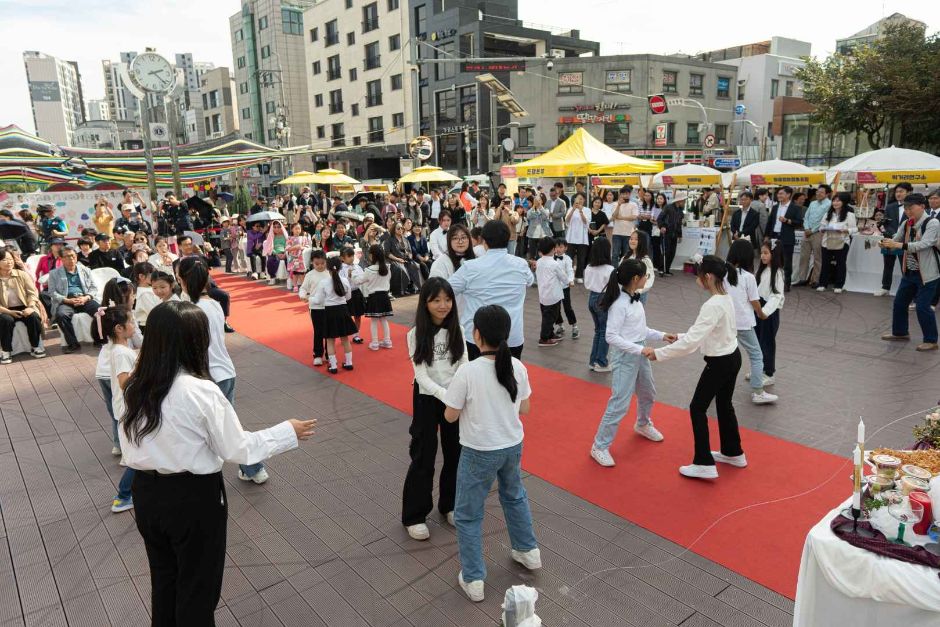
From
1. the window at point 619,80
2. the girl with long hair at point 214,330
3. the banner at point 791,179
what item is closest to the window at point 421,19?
the window at point 619,80

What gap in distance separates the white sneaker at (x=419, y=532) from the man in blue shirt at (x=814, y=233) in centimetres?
1100

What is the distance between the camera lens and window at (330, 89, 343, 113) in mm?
48438

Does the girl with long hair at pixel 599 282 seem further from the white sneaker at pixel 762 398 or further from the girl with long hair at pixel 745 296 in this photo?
the white sneaker at pixel 762 398

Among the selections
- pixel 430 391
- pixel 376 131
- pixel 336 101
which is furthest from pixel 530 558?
pixel 336 101

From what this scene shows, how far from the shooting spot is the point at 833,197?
11.8 m

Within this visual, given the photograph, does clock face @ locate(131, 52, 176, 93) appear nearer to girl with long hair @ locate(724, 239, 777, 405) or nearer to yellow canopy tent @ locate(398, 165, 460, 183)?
yellow canopy tent @ locate(398, 165, 460, 183)

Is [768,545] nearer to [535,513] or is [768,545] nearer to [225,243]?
[535,513]

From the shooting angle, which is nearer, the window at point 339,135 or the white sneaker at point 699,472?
the white sneaker at point 699,472

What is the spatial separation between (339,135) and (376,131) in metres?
5.46

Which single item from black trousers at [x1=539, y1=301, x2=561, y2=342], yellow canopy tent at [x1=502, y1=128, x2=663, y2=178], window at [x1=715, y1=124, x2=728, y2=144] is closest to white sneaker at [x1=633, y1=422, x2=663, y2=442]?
black trousers at [x1=539, y1=301, x2=561, y2=342]

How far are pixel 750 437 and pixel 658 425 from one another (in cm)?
82

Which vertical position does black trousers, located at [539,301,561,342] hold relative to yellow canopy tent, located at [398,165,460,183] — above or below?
below

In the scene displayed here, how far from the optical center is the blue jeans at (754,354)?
19.5 ft

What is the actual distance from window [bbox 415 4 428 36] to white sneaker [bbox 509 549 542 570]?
43381 millimetres
